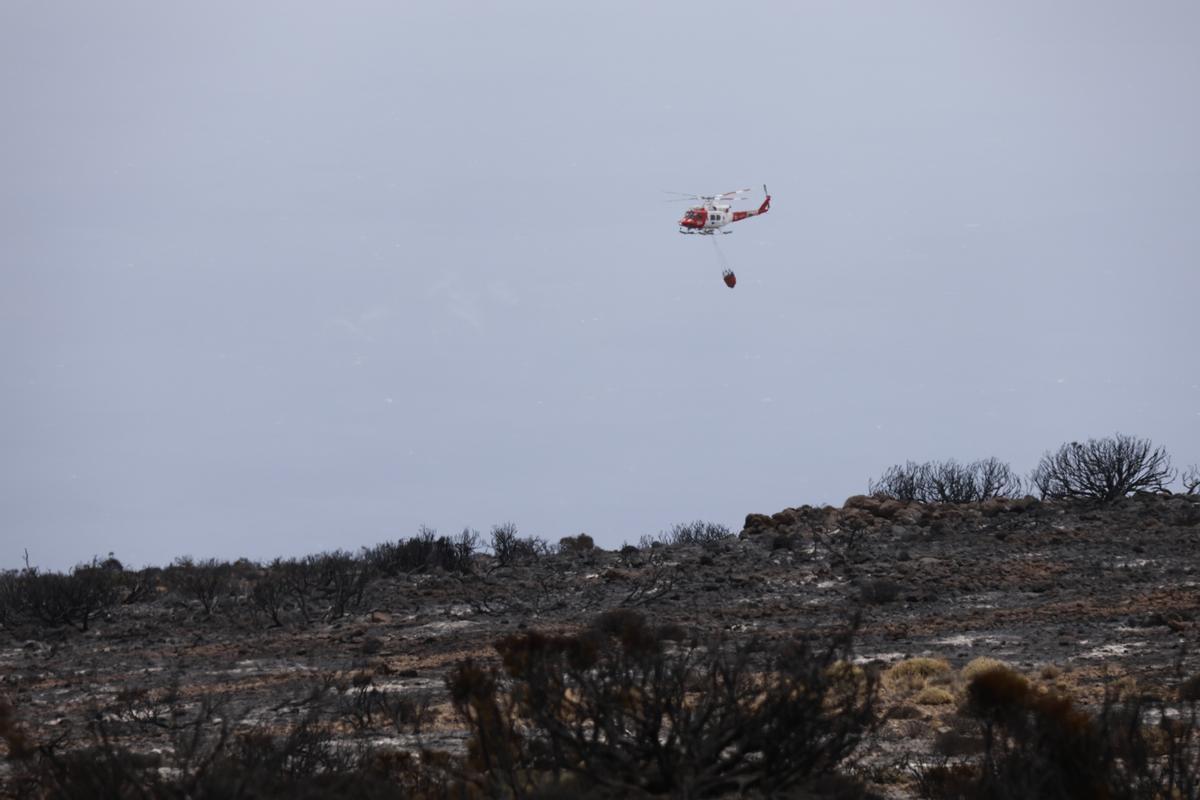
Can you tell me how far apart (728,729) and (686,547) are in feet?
84.3

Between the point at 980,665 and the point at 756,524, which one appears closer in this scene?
the point at 980,665

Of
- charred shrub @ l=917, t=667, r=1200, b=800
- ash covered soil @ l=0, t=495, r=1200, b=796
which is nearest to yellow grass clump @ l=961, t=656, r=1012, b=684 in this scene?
ash covered soil @ l=0, t=495, r=1200, b=796

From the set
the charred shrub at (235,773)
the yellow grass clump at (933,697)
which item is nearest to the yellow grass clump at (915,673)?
the yellow grass clump at (933,697)

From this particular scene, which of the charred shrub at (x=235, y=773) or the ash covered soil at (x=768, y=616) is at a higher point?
the ash covered soil at (x=768, y=616)

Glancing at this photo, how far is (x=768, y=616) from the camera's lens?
22.3 meters

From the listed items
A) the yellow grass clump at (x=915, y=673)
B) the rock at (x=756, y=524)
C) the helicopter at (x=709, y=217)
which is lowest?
the yellow grass clump at (x=915, y=673)

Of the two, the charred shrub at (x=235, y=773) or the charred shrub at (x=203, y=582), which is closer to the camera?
the charred shrub at (x=235, y=773)

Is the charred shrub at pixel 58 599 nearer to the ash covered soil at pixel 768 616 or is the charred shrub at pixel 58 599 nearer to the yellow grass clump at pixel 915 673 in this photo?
the ash covered soil at pixel 768 616

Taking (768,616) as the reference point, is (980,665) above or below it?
below

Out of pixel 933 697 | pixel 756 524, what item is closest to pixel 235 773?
pixel 933 697

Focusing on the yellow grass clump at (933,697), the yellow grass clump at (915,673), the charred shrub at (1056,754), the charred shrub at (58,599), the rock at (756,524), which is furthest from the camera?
the rock at (756,524)

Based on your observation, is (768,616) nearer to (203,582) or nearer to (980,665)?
(980,665)

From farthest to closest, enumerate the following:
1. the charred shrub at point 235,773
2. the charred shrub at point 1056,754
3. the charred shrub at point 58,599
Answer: the charred shrub at point 58,599 → the charred shrub at point 1056,754 → the charred shrub at point 235,773

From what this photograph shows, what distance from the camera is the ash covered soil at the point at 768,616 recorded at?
49.5 feet
